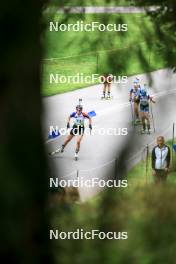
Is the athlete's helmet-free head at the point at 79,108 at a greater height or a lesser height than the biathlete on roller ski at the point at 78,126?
greater

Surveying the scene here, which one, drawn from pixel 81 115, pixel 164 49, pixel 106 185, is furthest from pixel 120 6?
pixel 81 115

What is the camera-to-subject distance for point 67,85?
1.44 meters

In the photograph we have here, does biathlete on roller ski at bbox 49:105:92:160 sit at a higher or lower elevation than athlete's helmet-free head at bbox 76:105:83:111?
lower

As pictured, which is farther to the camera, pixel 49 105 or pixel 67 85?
pixel 67 85

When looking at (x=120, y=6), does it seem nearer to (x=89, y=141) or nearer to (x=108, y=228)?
(x=108, y=228)

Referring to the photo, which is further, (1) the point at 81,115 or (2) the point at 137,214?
(1) the point at 81,115

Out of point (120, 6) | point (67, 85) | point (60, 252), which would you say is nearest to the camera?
point (60, 252)

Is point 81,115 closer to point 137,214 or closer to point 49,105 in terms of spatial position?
point 137,214

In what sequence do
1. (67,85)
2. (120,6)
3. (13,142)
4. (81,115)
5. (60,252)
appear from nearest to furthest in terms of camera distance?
(13,142)
(60,252)
(120,6)
(67,85)
(81,115)

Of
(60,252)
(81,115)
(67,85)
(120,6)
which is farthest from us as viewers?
(81,115)

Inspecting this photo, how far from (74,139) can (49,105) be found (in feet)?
3.91

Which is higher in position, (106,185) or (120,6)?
(120,6)

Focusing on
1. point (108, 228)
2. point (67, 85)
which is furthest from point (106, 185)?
point (67, 85)

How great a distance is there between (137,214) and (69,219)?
69 millimetres
